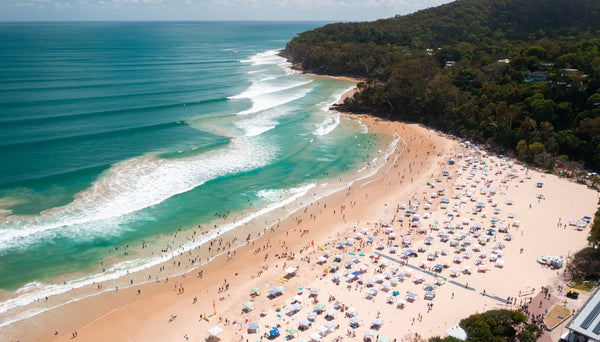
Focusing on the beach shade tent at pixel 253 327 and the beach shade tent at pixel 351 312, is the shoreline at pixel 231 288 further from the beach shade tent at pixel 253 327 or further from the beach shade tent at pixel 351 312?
the beach shade tent at pixel 351 312

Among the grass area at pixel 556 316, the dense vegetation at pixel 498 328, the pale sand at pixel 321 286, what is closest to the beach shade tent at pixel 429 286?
the pale sand at pixel 321 286

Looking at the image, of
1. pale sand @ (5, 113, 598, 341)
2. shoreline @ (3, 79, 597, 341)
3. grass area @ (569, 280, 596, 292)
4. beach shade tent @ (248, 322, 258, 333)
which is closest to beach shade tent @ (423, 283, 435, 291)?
pale sand @ (5, 113, 598, 341)

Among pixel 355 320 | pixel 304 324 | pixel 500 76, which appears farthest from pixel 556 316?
pixel 500 76

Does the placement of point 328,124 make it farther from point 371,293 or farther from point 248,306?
point 248,306

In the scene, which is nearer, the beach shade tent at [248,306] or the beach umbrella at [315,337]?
the beach umbrella at [315,337]

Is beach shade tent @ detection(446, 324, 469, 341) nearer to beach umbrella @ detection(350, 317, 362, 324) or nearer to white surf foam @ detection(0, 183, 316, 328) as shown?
beach umbrella @ detection(350, 317, 362, 324)

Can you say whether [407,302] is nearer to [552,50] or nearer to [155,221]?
[155,221]

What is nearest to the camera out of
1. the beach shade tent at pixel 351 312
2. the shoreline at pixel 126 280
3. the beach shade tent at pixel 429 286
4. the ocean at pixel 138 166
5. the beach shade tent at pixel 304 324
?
the beach shade tent at pixel 304 324
